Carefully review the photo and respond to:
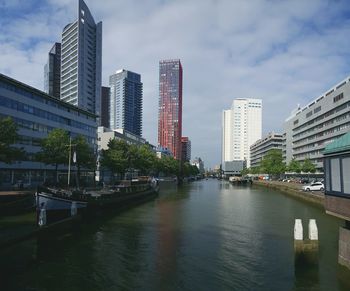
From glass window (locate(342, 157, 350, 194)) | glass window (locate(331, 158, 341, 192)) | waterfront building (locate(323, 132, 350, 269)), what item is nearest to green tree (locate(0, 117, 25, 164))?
waterfront building (locate(323, 132, 350, 269))

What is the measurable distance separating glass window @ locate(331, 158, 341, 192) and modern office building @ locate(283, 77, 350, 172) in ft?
354

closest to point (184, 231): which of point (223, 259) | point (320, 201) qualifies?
point (223, 259)

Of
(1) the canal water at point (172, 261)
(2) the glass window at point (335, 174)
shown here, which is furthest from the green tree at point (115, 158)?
(2) the glass window at point (335, 174)

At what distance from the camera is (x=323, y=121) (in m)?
164

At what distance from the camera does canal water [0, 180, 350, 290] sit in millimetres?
21422

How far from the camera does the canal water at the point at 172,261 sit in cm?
2142

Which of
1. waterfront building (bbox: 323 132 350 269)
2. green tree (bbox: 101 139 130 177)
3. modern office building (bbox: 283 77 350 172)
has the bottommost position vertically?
waterfront building (bbox: 323 132 350 269)

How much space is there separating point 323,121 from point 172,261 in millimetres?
151745

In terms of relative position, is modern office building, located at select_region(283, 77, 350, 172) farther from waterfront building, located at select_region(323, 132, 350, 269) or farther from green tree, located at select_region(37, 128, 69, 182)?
waterfront building, located at select_region(323, 132, 350, 269)

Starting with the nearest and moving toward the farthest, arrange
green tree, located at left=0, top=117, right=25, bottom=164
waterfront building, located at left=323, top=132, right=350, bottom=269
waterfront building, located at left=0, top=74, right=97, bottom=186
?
1. waterfront building, located at left=323, top=132, right=350, bottom=269
2. green tree, located at left=0, top=117, right=25, bottom=164
3. waterfront building, located at left=0, top=74, right=97, bottom=186

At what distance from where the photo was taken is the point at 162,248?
30406 millimetres

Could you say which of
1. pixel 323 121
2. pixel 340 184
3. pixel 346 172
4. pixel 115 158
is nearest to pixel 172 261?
pixel 340 184

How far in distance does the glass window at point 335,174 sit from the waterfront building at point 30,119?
66940mm

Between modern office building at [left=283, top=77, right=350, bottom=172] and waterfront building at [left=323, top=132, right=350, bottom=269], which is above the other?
modern office building at [left=283, top=77, right=350, bottom=172]
